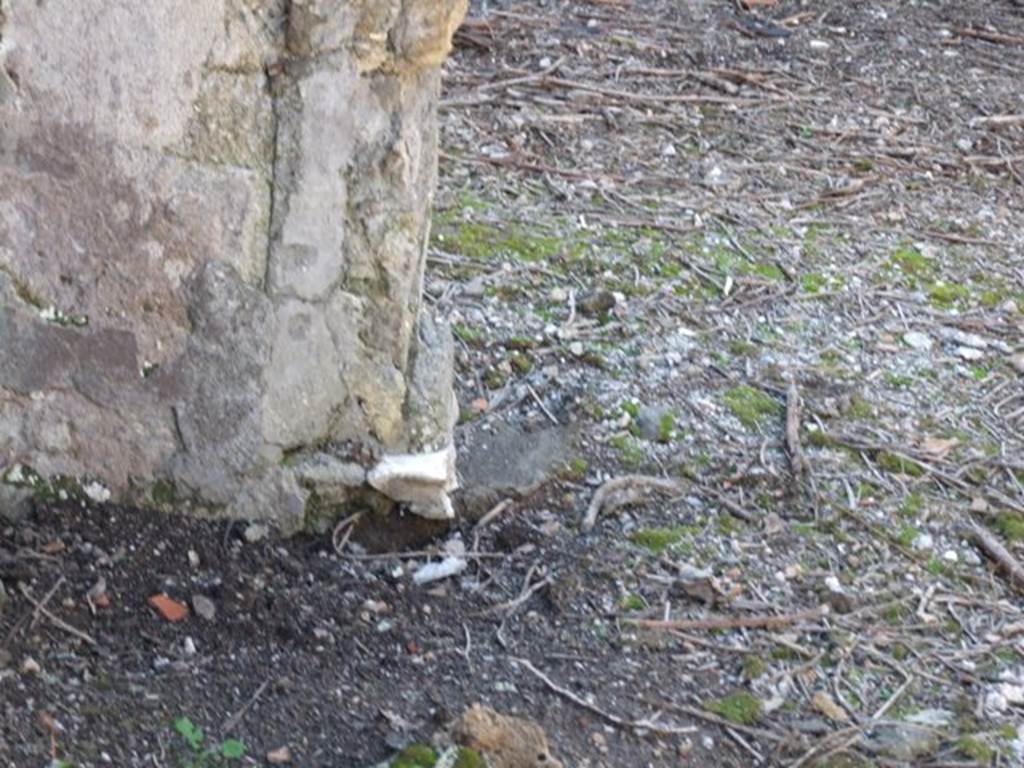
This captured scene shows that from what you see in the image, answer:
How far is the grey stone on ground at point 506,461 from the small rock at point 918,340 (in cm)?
117

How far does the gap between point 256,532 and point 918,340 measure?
82.8 inches

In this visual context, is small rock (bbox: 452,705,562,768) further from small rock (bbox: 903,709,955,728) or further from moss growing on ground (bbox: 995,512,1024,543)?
moss growing on ground (bbox: 995,512,1024,543)

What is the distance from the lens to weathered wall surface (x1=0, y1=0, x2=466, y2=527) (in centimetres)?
316

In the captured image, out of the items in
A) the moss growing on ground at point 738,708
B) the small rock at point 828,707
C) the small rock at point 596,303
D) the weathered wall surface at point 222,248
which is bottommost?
the small rock at point 828,707

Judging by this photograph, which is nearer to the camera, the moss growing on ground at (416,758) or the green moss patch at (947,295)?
the moss growing on ground at (416,758)

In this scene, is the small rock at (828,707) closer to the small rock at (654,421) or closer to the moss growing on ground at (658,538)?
the moss growing on ground at (658,538)

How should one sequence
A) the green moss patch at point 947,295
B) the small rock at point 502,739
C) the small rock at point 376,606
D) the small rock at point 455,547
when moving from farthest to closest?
the green moss patch at point 947,295
the small rock at point 455,547
the small rock at point 376,606
the small rock at point 502,739

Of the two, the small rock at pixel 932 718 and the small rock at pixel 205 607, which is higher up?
the small rock at pixel 205 607

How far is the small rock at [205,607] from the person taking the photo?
10.7 ft

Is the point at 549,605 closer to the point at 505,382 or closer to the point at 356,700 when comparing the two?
the point at 356,700

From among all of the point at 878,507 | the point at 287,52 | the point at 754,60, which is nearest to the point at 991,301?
the point at 878,507

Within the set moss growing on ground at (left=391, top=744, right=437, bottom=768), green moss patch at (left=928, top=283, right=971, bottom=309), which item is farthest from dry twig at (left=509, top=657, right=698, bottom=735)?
green moss patch at (left=928, top=283, right=971, bottom=309)

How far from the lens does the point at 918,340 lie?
4.73 meters

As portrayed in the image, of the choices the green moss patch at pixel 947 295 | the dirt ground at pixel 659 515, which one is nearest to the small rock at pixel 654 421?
the dirt ground at pixel 659 515
